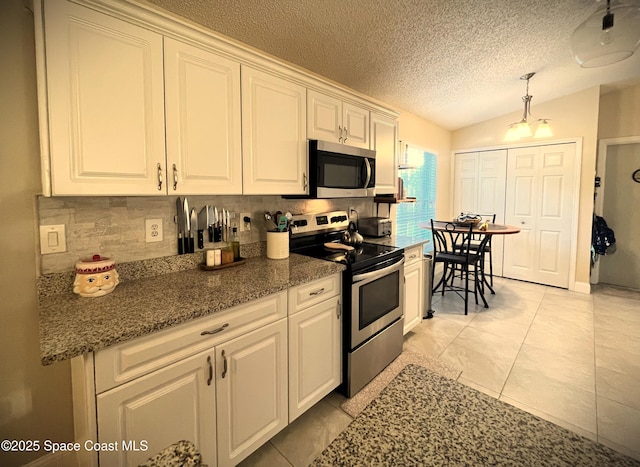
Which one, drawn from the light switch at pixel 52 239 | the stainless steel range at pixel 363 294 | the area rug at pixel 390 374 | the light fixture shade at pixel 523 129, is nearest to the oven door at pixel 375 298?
the stainless steel range at pixel 363 294

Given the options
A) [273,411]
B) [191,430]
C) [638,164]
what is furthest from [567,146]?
[191,430]

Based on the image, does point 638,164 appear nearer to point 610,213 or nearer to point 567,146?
point 610,213

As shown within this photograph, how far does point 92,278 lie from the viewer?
1.31m

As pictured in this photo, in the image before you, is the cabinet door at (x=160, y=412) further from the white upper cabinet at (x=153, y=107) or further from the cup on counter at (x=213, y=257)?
the white upper cabinet at (x=153, y=107)

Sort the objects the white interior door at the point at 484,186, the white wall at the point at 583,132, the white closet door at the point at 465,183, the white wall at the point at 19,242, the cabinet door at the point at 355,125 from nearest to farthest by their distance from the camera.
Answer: the white wall at the point at 19,242 < the cabinet door at the point at 355,125 < the white wall at the point at 583,132 < the white interior door at the point at 484,186 < the white closet door at the point at 465,183

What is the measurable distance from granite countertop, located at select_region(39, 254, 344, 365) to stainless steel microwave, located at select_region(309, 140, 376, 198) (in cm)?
61

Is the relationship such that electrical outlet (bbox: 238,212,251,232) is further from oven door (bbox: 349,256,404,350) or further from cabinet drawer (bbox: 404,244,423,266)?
cabinet drawer (bbox: 404,244,423,266)

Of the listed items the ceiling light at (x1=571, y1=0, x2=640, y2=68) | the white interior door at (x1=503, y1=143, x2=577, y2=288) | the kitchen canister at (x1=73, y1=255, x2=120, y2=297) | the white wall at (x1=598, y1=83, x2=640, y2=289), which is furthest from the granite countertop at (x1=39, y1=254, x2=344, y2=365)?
the white wall at (x1=598, y1=83, x2=640, y2=289)

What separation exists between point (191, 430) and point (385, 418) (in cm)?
101

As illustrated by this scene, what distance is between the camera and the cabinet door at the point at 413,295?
271 cm

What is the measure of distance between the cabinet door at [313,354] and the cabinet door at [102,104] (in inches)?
41.0

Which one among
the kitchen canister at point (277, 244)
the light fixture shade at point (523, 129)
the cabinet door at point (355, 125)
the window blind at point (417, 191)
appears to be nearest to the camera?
the kitchen canister at point (277, 244)

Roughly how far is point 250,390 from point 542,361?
2524mm

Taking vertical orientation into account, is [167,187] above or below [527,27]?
below
